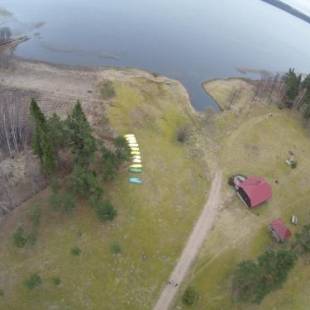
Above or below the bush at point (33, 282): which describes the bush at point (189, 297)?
above

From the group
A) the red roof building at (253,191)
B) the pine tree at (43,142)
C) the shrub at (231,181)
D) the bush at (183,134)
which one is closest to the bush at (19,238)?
the pine tree at (43,142)

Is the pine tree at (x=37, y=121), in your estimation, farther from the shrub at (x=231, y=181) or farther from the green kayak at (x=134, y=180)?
the shrub at (x=231, y=181)

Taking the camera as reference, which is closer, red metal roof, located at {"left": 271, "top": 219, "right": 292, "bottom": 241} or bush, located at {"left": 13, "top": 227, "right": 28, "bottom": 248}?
bush, located at {"left": 13, "top": 227, "right": 28, "bottom": 248}

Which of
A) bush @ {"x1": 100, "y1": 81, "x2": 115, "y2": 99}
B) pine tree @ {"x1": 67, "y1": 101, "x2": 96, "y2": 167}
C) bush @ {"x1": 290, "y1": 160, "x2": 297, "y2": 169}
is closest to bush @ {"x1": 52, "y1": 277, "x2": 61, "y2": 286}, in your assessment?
pine tree @ {"x1": 67, "y1": 101, "x2": 96, "y2": 167}

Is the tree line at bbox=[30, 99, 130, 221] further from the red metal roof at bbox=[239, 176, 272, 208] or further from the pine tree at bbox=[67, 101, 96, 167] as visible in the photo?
the red metal roof at bbox=[239, 176, 272, 208]

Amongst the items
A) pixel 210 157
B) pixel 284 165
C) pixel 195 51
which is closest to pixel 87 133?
pixel 210 157

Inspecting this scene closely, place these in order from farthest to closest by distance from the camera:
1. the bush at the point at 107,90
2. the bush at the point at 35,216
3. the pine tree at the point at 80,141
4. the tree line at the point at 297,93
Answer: the tree line at the point at 297,93
the bush at the point at 107,90
the pine tree at the point at 80,141
the bush at the point at 35,216

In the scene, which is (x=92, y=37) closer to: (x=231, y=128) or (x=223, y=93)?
(x=223, y=93)
